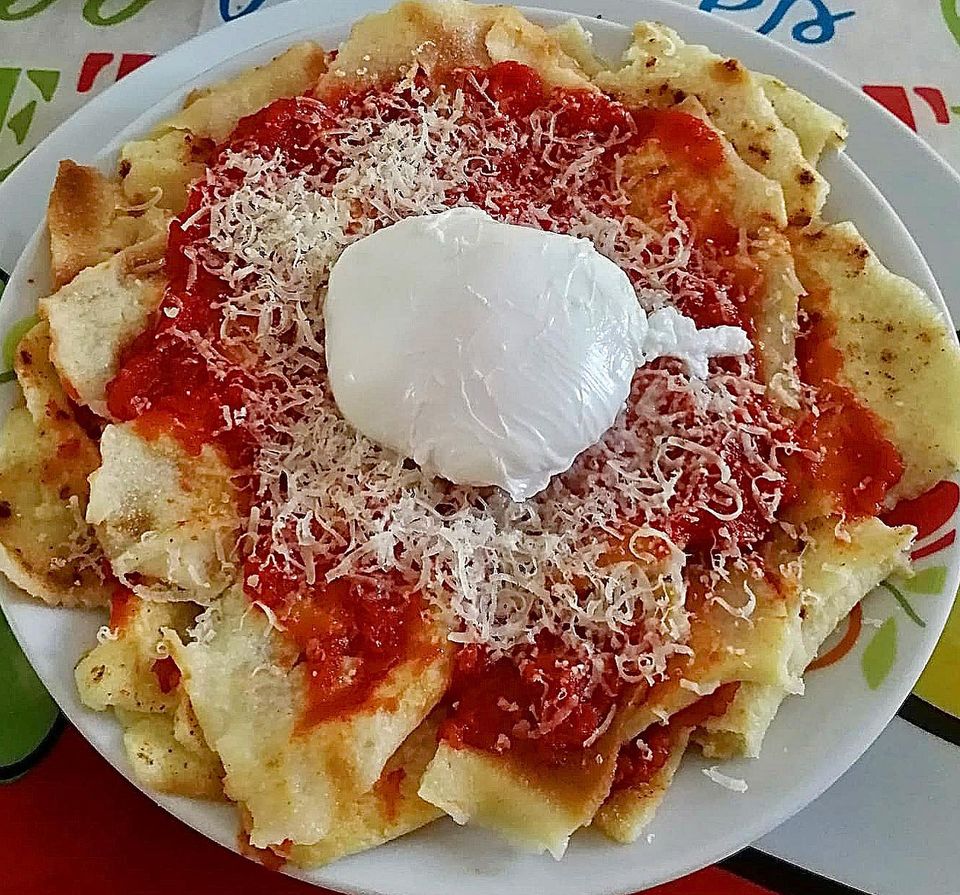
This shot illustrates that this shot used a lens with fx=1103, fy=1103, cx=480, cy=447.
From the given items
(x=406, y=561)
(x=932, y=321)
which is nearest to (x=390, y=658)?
(x=406, y=561)

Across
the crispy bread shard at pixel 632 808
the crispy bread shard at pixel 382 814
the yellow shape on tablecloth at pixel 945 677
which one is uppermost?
the crispy bread shard at pixel 632 808

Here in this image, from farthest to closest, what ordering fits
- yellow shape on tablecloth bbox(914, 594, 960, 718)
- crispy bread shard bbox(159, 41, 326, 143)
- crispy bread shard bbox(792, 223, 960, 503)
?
1. crispy bread shard bbox(159, 41, 326, 143)
2. yellow shape on tablecloth bbox(914, 594, 960, 718)
3. crispy bread shard bbox(792, 223, 960, 503)

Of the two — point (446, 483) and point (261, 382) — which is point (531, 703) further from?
point (261, 382)

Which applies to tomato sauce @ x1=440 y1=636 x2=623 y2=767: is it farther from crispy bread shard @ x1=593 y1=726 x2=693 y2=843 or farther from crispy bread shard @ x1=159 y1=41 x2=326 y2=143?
crispy bread shard @ x1=159 y1=41 x2=326 y2=143

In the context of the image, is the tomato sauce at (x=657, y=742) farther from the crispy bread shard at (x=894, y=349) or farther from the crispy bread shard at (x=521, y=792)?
the crispy bread shard at (x=894, y=349)

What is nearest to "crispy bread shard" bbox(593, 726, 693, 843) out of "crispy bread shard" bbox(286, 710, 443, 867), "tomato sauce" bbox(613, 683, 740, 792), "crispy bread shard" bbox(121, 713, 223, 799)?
"tomato sauce" bbox(613, 683, 740, 792)

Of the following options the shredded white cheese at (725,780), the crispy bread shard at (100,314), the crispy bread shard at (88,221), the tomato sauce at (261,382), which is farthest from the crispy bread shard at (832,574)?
the crispy bread shard at (88,221)
